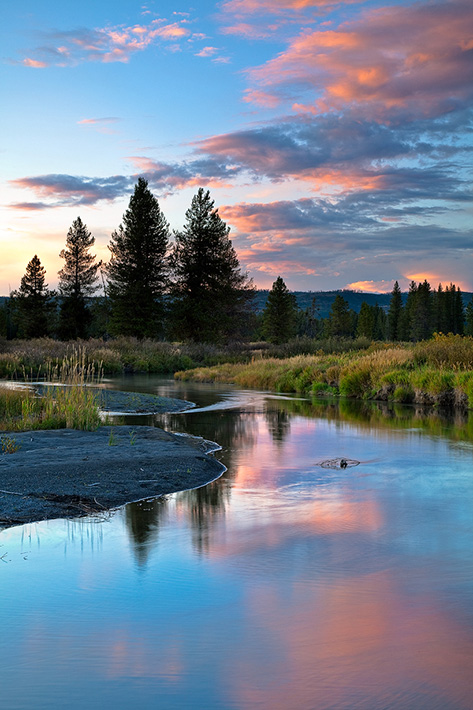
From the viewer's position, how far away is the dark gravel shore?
23.2ft

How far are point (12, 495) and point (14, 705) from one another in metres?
4.14

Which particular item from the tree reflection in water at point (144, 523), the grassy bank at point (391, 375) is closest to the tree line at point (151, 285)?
the grassy bank at point (391, 375)

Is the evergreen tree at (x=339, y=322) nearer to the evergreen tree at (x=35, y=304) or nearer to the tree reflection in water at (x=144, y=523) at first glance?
the evergreen tree at (x=35, y=304)

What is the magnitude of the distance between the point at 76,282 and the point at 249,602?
2473 inches

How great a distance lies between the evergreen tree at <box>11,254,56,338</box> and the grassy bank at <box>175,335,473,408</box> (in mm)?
39353

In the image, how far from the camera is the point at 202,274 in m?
59.3

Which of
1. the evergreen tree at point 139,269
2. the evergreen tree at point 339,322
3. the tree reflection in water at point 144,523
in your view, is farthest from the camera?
the evergreen tree at point 339,322

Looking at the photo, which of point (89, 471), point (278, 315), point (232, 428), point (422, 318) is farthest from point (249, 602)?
point (422, 318)

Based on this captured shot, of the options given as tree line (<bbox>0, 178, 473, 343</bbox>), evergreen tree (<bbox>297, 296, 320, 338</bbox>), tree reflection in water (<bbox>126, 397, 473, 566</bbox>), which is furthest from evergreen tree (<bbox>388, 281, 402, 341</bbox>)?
tree reflection in water (<bbox>126, 397, 473, 566</bbox>)

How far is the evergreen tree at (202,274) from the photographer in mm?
58688

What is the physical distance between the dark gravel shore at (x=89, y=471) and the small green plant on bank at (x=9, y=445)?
12cm

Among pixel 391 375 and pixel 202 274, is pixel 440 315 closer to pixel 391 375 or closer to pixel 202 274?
pixel 202 274

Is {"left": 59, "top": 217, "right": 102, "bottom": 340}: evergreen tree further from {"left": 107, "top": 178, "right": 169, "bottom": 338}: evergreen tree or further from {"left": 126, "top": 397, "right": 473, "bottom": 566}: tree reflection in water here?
{"left": 126, "top": 397, "right": 473, "bottom": 566}: tree reflection in water

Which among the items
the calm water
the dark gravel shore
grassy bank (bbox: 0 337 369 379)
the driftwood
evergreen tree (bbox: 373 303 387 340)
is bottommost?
the driftwood
